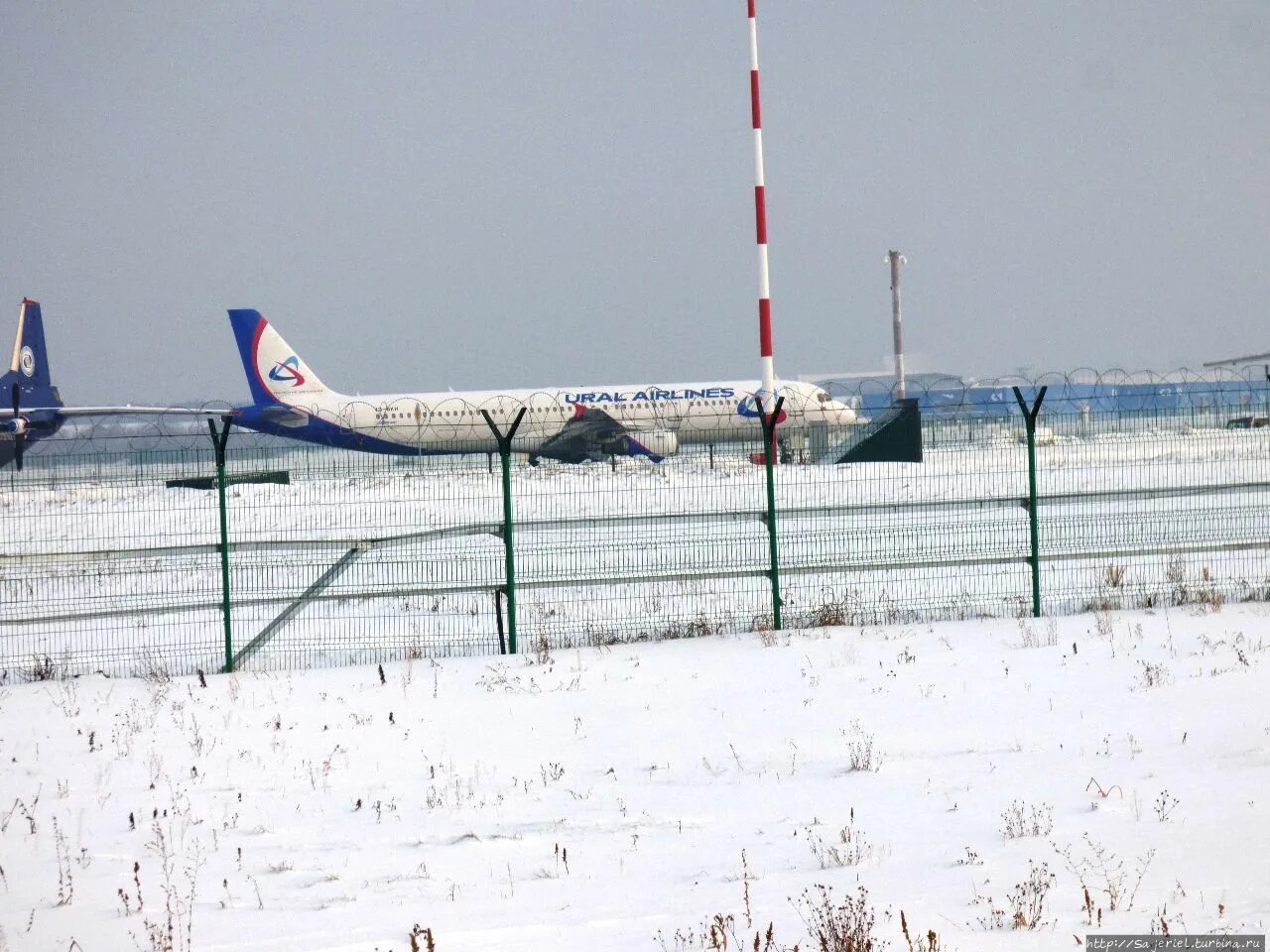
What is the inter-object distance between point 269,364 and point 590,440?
13239 mm

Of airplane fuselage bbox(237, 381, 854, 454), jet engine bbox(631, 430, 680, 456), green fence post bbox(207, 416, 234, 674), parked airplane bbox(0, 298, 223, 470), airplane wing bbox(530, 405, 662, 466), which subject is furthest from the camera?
parked airplane bbox(0, 298, 223, 470)

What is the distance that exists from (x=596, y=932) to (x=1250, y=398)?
564 inches

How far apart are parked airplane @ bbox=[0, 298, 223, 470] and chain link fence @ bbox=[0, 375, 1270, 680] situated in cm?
2483

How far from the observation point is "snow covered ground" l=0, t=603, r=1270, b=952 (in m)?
5.88

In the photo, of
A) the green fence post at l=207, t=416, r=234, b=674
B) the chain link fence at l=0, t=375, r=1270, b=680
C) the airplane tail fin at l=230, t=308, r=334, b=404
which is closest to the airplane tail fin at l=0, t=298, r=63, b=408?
the airplane tail fin at l=230, t=308, r=334, b=404

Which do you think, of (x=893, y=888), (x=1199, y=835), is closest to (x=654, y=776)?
(x=893, y=888)

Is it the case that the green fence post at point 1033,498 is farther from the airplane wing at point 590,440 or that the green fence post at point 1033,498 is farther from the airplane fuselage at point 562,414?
the airplane wing at point 590,440

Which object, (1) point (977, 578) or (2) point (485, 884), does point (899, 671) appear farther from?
(1) point (977, 578)

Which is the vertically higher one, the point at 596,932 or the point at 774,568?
the point at 774,568

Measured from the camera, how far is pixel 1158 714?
923 centimetres

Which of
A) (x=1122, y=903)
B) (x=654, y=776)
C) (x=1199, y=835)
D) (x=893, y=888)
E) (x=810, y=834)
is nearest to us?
(x=1122, y=903)

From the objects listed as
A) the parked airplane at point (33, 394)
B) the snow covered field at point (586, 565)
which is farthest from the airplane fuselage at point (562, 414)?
the snow covered field at point (586, 565)

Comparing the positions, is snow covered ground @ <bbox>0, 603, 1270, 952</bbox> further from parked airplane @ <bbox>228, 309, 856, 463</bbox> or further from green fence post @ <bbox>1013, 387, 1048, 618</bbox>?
parked airplane @ <bbox>228, 309, 856, 463</bbox>

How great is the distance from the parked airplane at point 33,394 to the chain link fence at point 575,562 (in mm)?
24830
